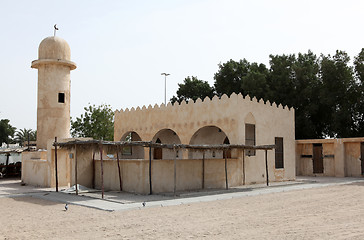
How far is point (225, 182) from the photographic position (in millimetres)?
17219

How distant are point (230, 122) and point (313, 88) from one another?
18.1 metres

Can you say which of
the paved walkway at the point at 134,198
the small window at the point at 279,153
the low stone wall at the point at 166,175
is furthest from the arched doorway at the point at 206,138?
the paved walkway at the point at 134,198

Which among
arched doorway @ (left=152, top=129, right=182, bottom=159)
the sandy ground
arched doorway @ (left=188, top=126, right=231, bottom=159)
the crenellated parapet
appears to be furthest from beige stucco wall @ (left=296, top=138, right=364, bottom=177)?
the sandy ground

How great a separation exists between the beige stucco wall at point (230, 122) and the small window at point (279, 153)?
0.88 feet

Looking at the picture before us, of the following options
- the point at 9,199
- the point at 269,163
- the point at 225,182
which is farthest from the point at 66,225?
the point at 269,163

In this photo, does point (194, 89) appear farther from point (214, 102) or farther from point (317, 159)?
point (214, 102)

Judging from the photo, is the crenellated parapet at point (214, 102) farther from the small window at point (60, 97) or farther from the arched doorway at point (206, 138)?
the small window at point (60, 97)

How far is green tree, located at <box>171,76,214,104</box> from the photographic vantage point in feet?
135

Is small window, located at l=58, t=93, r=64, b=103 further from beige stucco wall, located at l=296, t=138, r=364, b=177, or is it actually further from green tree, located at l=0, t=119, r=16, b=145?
green tree, located at l=0, t=119, r=16, b=145

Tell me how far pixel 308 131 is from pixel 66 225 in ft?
89.9

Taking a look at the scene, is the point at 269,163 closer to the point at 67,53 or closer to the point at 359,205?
the point at 359,205

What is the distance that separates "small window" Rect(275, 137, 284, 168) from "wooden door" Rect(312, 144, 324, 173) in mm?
7184

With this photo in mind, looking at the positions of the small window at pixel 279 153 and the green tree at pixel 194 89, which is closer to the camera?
the small window at pixel 279 153

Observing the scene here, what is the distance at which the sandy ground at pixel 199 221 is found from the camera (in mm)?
7535
